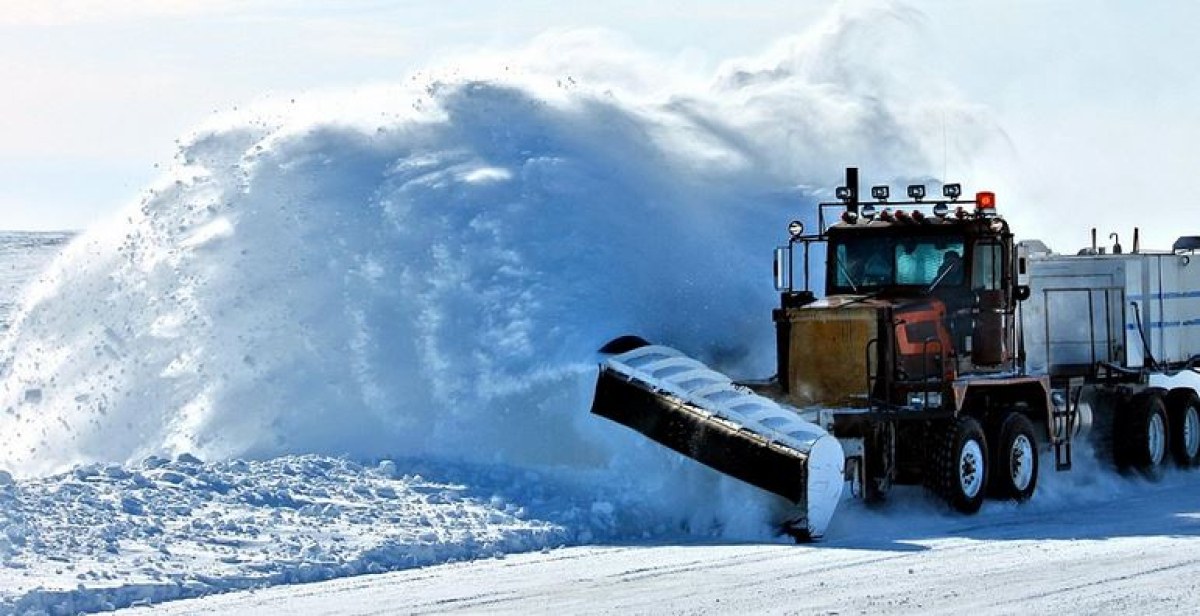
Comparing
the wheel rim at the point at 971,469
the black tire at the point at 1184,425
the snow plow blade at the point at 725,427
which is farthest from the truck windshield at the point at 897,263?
the black tire at the point at 1184,425

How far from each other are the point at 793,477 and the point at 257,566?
4.13 m

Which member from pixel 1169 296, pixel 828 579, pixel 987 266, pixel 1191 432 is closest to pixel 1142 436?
pixel 1191 432

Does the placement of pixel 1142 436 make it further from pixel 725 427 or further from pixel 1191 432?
pixel 725 427

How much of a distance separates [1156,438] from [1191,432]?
88cm

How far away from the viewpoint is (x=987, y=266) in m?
17.6

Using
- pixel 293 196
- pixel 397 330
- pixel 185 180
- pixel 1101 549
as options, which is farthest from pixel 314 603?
pixel 185 180

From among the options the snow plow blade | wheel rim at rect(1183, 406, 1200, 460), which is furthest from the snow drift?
wheel rim at rect(1183, 406, 1200, 460)

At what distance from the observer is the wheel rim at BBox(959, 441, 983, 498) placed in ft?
54.1

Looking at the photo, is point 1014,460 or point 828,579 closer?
point 828,579

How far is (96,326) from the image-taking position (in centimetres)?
2017

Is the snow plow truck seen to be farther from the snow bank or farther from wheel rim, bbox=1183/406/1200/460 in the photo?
the snow bank

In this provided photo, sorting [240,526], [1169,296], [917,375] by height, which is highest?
[1169,296]

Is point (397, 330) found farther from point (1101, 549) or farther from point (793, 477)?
point (1101, 549)

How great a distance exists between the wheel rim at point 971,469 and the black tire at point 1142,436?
11.9 ft
